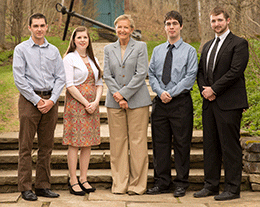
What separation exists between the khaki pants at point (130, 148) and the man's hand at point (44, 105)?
0.73 m

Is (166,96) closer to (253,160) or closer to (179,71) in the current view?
(179,71)

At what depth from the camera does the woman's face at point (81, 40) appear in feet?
13.3

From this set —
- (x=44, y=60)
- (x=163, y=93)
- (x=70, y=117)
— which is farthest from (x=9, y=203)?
(x=163, y=93)

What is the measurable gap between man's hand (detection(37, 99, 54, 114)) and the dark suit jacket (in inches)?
72.2

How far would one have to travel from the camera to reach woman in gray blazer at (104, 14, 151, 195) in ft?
13.3

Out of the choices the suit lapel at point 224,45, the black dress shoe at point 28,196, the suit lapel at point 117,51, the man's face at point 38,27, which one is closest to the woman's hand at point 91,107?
the suit lapel at point 117,51

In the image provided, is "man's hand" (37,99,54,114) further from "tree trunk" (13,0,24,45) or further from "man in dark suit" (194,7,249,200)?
"tree trunk" (13,0,24,45)

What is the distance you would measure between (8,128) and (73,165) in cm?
185

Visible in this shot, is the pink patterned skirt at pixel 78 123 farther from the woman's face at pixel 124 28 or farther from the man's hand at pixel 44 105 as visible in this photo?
the woman's face at pixel 124 28

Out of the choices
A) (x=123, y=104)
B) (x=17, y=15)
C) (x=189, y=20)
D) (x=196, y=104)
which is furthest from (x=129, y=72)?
(x=189, y=20)

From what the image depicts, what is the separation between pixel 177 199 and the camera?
388cm

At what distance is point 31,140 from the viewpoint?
3.85m

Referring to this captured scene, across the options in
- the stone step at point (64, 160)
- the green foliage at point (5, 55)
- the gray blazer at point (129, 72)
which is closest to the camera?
the gray blazer at point (129, 72)

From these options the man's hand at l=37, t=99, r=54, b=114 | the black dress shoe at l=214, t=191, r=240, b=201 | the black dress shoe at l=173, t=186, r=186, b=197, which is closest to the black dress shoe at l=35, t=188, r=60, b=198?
the man's hand at l=37, t=99, r=54, b=114
